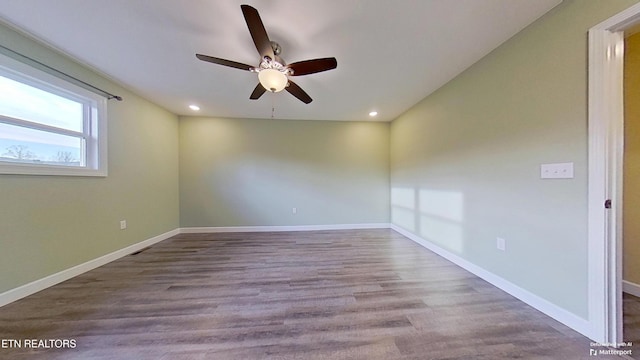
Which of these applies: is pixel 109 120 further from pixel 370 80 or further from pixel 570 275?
pixel 570 275

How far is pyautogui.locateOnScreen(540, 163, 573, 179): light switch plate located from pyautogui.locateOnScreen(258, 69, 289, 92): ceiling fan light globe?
7.71 ft

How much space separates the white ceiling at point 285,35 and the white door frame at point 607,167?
1.70ft

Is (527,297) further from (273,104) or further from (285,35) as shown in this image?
(273,104)

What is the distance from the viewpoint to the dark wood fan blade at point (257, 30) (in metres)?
1.51

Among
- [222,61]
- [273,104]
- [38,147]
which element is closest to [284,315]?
[222,61]

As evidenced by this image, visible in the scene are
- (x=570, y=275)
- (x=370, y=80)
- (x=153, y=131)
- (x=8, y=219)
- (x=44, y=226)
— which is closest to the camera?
(x=570, y=275)

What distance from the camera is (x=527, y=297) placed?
1.99 metres

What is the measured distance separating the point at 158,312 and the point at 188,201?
3213 millimetres

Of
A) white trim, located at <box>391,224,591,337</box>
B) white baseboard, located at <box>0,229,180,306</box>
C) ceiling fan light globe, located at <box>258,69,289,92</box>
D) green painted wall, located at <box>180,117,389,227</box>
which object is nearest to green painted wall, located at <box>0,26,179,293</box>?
white baseboard, located at <box>0,229,180,306</box>

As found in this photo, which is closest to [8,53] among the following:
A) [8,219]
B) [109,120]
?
[109,120]

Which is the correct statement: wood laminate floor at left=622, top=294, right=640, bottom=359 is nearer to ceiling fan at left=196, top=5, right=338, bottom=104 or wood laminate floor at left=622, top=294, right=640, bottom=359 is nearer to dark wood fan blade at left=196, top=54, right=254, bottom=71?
ceiling fan at left=196, top=5, right=338, bottom=104

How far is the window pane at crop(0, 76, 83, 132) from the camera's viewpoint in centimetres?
205

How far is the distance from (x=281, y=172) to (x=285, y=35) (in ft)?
10.1

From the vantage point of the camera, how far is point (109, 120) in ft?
9.98
